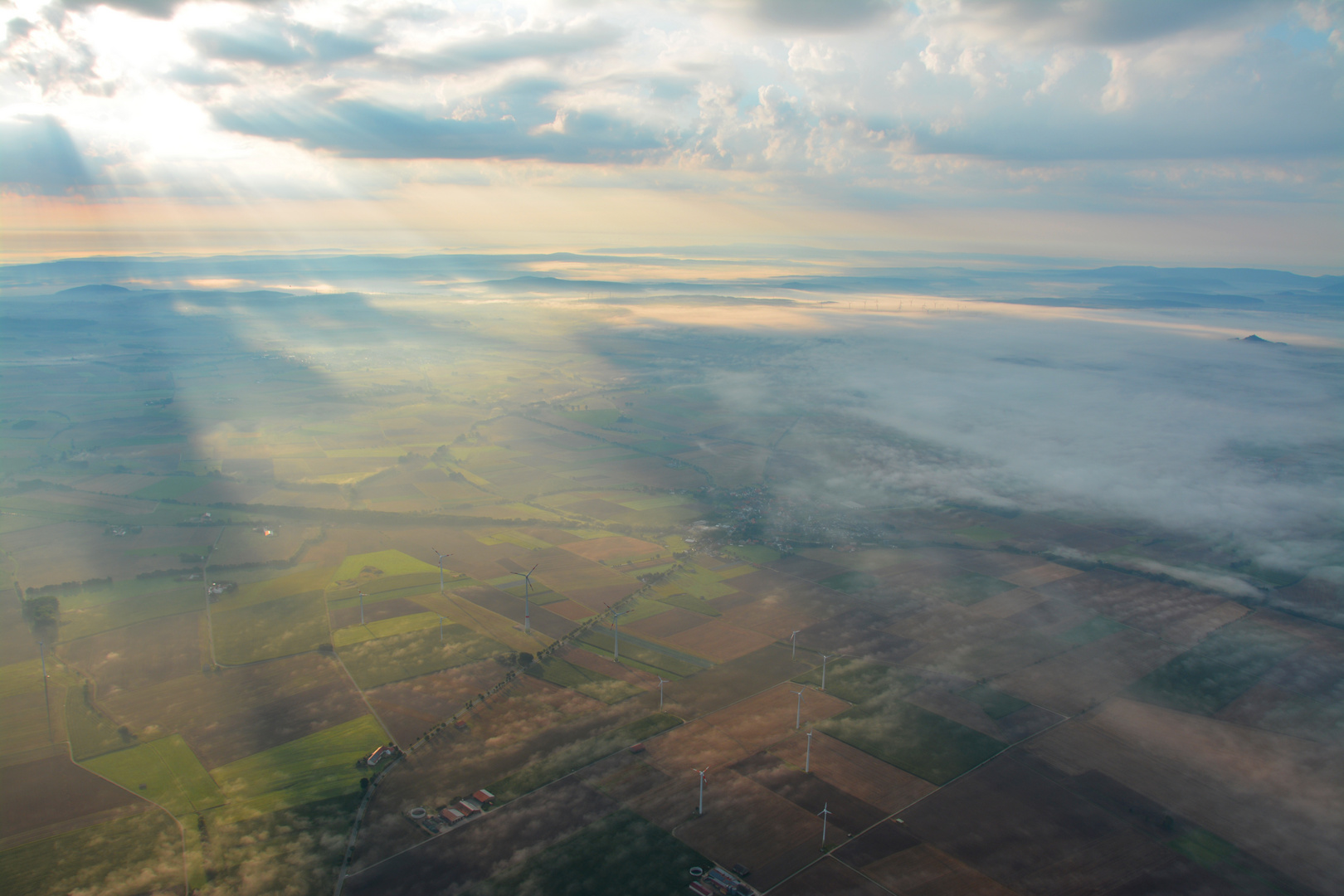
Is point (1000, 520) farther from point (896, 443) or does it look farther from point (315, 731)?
point (315, 731)

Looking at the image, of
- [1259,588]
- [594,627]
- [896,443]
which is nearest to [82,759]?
[594,627]

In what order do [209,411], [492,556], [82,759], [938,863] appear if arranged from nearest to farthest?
[938,863]
[82,759]
[492,556]
[209,411]

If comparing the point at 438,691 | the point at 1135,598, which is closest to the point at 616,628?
→ the point at 438,691

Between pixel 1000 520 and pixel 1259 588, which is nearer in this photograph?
pixel 1259 588

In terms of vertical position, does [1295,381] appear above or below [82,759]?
above

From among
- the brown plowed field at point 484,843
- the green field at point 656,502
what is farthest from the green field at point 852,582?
the brown plowed field at point 484,843
